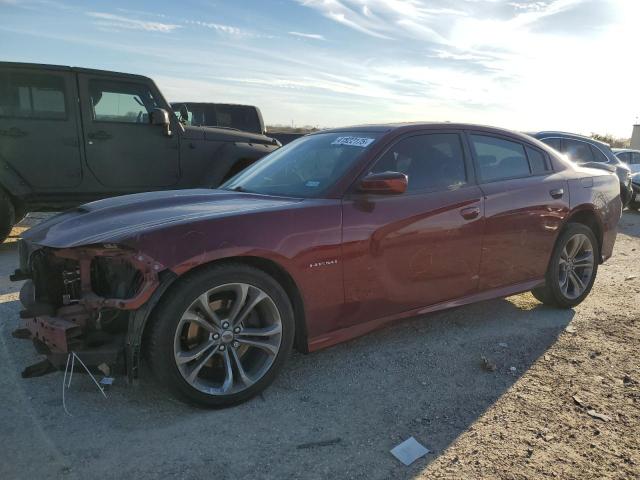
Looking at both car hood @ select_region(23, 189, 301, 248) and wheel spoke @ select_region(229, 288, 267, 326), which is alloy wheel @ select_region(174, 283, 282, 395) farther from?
car hood @ select_region(23, 189, 301, 248)

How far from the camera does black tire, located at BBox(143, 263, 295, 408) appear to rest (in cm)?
262

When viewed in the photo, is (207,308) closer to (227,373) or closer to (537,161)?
A: (227,373)

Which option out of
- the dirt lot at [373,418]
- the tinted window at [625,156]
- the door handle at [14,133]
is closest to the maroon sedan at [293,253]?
the dirt lot at [373,418]

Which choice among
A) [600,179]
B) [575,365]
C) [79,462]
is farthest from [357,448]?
[600,179]

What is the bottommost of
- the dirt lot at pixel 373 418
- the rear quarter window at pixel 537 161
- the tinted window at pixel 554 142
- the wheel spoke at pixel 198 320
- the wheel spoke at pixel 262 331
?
the dirt lot at pixel 373 418

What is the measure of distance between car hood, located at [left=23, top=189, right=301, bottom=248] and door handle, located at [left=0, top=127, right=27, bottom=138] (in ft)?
12.2

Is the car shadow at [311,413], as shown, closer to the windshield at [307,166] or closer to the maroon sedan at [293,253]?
the maroon sedan at [293,253]

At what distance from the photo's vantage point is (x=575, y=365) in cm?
351

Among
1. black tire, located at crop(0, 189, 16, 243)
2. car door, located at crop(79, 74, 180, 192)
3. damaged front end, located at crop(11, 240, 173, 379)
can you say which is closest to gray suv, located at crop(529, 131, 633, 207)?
car door, located at crop(79, 74, 180, 192)

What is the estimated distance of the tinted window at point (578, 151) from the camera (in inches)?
394

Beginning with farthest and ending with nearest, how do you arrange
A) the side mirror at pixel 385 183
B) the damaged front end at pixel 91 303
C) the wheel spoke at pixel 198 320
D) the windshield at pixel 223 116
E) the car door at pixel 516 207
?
the windshield at pixel 223 116 → the car door at pixel 516 207 → the side mirror at pixel 385 183 → the wheel spoke at pixel 198 320 → the damaged front end at pixel 91 303

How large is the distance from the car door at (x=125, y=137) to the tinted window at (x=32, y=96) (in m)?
0.29

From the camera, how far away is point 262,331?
9.71ft

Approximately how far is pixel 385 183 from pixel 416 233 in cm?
48
